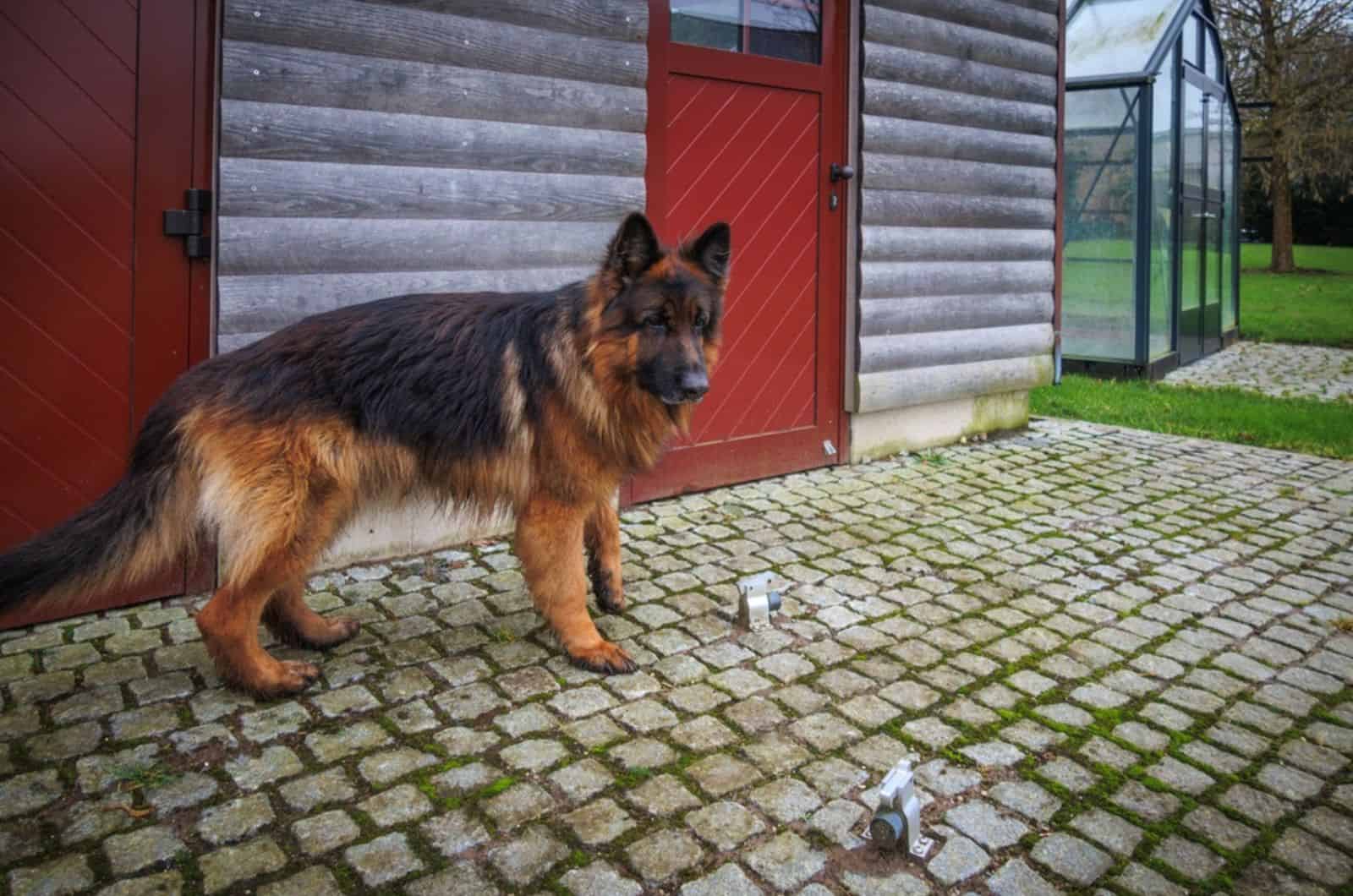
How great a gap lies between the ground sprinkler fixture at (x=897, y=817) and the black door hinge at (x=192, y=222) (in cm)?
356

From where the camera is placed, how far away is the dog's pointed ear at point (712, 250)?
3.59 m

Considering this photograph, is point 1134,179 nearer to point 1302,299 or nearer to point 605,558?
point 605,558

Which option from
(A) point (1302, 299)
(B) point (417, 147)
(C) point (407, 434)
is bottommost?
(C) point (407, 434)

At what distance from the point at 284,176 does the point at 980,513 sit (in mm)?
4210

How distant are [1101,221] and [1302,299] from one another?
12.5m

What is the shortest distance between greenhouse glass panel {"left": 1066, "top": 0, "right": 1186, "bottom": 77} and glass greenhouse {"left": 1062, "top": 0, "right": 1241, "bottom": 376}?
15 millimetres

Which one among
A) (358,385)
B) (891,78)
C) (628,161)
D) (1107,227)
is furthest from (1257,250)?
(358,385)

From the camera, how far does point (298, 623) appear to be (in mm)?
3688

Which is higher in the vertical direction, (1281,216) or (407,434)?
(1281,216)

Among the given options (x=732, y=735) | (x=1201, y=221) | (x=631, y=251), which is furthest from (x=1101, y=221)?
(x=732, y=735)

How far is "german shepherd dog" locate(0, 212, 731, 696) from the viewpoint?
3199 mm

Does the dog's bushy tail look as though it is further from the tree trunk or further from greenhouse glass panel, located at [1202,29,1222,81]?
the tree trunk

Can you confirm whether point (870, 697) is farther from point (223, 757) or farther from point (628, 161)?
point (628, 161)

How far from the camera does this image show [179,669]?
3.55 metres
